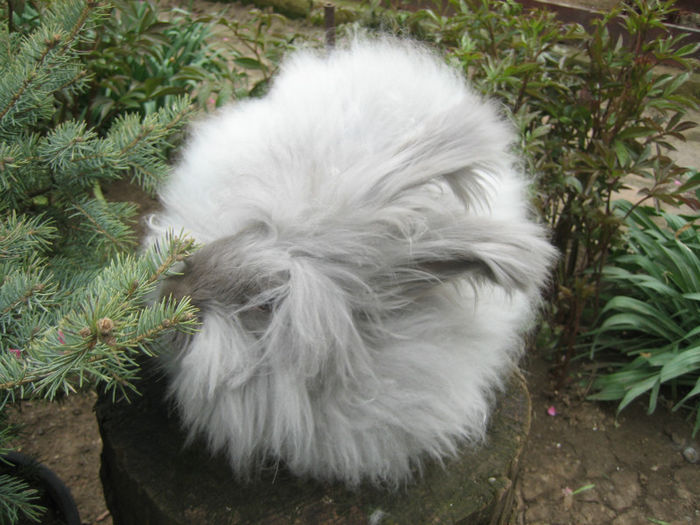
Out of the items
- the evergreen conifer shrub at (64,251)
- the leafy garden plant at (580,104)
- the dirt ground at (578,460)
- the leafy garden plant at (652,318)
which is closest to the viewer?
the evergreen conifer shrub at (64,251)

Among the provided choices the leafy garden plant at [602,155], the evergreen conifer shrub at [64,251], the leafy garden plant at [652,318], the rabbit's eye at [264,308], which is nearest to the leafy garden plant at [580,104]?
the leafy garden plant at [602,155]

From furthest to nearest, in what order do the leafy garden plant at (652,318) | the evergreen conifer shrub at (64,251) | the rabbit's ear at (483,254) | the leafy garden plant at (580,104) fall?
the leafy garden plant at (652,318) < the leafy garden plant at (580,104) < the rabbit's ear at (483,254) < the evergreen conifer shrub at (64,251)

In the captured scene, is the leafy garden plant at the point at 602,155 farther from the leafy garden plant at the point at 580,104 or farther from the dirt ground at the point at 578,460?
the dirt ground at the point at 578,460

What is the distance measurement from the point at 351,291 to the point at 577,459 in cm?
160

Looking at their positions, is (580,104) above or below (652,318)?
above

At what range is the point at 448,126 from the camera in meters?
1.30

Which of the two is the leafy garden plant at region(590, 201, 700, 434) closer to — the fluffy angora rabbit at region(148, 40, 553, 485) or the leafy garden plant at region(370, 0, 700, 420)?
the leafy garden plant at region(370, 0, 700, 420)

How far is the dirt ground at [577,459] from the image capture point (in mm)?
2199

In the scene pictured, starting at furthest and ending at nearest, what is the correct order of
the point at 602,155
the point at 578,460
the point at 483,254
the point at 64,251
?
the point at 578,460, the point at 602,155, the point at 64,251, the point at 483,254

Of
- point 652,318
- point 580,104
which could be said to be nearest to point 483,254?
point 580,104

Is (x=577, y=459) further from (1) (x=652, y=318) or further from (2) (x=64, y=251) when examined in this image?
(2) (x=64, y=251)

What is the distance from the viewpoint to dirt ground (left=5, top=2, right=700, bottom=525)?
2.20 meters

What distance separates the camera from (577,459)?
2.38 metres

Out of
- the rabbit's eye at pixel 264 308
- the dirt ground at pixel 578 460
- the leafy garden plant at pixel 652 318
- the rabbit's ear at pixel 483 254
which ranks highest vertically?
the rabbit's ear at pixel 483 254
